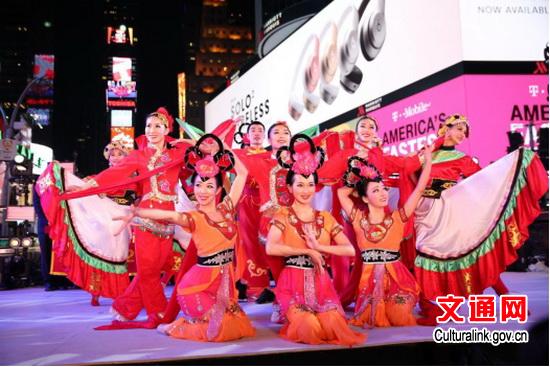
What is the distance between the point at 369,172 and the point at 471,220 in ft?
2.59

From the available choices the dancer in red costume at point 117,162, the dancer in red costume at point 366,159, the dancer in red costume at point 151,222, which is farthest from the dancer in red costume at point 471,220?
the dancer in red costume at point 117,162

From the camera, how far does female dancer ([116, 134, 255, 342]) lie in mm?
2625

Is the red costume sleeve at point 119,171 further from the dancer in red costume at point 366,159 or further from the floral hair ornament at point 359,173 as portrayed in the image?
the floral hair ornament at point 359,173

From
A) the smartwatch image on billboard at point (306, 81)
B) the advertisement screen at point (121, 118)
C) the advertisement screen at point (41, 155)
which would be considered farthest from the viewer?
the advertisement screen at point (121, 118)

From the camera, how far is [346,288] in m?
3.42

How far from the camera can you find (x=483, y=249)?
3156 millimetres

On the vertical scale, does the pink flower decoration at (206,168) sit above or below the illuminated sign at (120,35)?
below

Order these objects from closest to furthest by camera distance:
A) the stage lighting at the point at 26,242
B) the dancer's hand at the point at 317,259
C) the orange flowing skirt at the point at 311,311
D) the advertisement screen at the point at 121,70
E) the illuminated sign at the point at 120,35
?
the orange flowing skirt at the point at 311,311 < the dancer's hand at the point at 317,259 < the stage lighting at the point at 26,242 < the advertisement screen at the point at 121,70 < the illuminated sign at the point at 120,35

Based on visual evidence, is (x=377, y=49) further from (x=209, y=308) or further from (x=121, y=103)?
(x=121, y=103)

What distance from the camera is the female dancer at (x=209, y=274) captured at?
8.61ft

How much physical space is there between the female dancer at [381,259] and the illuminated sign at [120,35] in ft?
84.6

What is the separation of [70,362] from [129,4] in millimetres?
30415

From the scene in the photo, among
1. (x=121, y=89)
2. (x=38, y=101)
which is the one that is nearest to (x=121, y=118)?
(x=121, y=89)

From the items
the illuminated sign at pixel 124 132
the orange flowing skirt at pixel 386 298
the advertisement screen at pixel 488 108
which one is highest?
the illuminated sign at pixel 124 132
